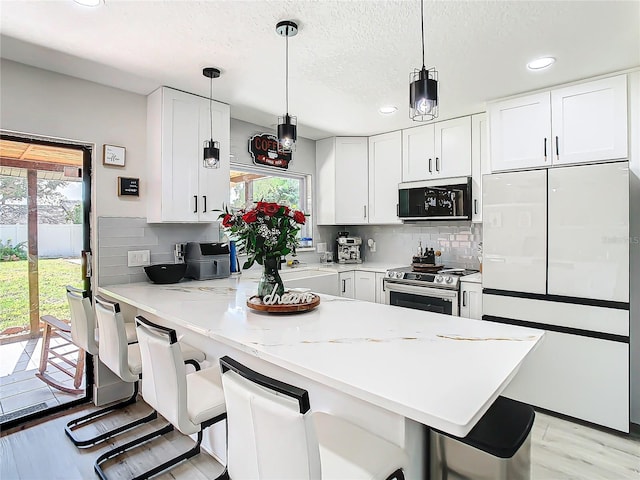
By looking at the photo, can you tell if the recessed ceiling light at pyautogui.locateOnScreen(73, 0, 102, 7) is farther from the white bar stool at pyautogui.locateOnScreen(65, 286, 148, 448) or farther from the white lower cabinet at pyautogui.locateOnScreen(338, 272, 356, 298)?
the white lower cabinet at pyautogui.locateOnScreen(338, 272, 356, 298)

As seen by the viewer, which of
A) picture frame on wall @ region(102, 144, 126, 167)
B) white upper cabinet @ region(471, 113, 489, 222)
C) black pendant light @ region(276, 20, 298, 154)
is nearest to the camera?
black pendant light @ region(276, 20, 298, 154)

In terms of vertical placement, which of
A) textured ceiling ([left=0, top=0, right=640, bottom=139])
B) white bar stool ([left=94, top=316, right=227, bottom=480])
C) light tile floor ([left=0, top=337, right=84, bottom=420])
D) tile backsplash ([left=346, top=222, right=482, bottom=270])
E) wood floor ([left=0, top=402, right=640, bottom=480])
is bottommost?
wood floor ([left=0, top=402, right=640, bottom=480])

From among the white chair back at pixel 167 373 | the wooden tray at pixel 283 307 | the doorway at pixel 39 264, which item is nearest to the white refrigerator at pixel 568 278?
the wooden tray at pixel 283 307

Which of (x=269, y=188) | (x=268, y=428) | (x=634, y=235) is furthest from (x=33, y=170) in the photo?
(x=634, y=235)

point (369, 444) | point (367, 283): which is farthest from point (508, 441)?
point (367, 283)

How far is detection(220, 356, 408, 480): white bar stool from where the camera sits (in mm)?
891

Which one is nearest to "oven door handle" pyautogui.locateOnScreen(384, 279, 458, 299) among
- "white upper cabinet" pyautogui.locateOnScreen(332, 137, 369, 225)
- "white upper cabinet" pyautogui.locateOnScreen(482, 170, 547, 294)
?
"white upper cabinet" pyautogui.locateOnScreen(482, 170, 547, 294)

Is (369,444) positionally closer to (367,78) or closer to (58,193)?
(367,78)

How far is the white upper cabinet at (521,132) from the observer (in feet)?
9.18

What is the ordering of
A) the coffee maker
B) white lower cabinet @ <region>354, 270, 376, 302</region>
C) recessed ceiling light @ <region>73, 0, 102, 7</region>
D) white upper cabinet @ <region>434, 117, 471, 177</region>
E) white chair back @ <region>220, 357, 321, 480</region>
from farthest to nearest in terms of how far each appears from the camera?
the coffee maker → white lower cabinet @ <region>354, 270, 376, 302</region> → white upper cabinet @ <region>434, 117, 471, 177</region> → recessed ceiling light @ <region>73, 0, 102, 7</region> → white chair back @ <region>220, 357, 321, 480</region>

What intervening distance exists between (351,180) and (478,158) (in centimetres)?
143

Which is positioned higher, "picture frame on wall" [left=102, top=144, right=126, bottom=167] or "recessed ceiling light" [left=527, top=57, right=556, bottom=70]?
"recessed ceiling light" [left=527, top=57, right=556, bottom=70]

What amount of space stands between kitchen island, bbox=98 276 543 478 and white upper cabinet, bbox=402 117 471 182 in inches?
87.4

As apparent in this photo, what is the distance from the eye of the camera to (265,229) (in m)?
1.82
